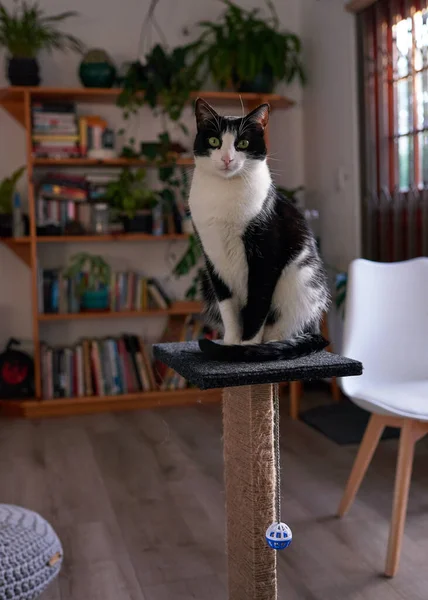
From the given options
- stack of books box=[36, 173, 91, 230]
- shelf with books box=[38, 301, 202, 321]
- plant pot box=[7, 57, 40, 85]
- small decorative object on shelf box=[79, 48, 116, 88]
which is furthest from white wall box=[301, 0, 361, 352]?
plant pot box=[7, 57, 40, 85]

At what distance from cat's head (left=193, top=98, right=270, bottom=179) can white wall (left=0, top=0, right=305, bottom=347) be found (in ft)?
8.64

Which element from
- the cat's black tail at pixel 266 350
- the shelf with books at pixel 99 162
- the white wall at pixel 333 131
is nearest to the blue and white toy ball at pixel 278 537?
the cat's black tail at pixel 266 350

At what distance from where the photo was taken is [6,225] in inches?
148

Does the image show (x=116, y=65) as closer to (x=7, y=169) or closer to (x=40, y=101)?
(x=40, y=101)

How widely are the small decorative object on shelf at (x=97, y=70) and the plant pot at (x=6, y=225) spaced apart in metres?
0.83

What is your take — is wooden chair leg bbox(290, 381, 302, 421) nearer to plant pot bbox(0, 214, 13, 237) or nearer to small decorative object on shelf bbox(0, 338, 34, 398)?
small decorative object on shelf bbox(0, 338, 34, 398)

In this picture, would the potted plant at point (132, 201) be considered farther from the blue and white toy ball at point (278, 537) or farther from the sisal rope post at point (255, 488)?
the blue and white toy ball at point (278, 537)

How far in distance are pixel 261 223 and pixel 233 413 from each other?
414 mm

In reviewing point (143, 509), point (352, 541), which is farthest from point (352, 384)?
point (143, 509)

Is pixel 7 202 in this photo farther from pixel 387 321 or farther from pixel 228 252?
pixel 228 252

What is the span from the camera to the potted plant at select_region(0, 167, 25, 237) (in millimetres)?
3693

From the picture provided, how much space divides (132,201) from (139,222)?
0.47 ft

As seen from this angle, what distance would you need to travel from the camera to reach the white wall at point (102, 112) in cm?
397

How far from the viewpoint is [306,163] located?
4.30 m
